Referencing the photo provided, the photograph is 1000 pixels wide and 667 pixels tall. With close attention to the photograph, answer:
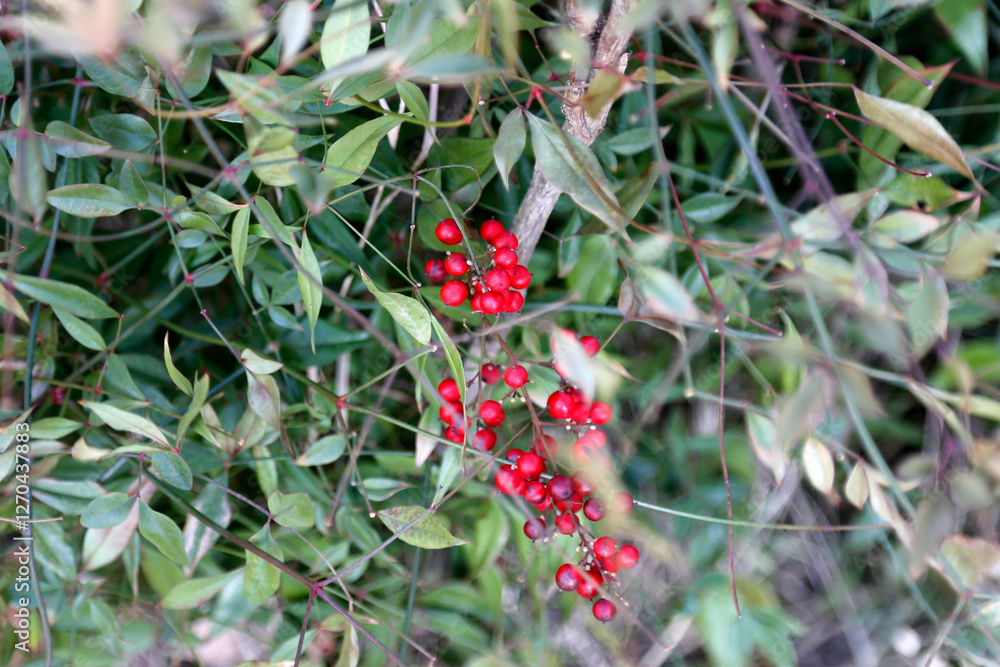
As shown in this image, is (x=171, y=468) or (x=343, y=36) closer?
(x=343, y=36)

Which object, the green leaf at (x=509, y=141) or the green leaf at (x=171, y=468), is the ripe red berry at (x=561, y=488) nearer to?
the green leaf at (x=509, y=141)

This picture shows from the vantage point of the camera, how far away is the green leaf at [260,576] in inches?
30.8

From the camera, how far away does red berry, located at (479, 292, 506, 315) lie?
2.24 feet

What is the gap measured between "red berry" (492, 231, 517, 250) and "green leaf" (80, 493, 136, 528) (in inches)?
21.9

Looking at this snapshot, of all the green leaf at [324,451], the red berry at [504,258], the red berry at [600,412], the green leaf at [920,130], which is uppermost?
the green leaf at [920,130]

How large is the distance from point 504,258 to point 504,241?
35 millimetres

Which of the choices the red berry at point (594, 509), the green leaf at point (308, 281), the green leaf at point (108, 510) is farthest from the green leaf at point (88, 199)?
the red berry at point (594, 509)

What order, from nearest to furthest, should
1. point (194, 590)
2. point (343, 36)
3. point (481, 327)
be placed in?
point (343, 36)
point (481, 327)
point (194, 590)

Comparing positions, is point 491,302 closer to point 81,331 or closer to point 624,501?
point 624,501

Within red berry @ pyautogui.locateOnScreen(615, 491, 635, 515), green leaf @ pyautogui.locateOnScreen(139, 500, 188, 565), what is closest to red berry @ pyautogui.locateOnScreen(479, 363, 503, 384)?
red berry @ pyautogui.locateOnScreen(615, 491, 635, 515)

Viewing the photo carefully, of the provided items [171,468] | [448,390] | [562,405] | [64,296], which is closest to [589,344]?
[562,405]

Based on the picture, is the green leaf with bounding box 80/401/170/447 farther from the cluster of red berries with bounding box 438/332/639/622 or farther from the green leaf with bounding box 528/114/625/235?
the green leaf with bounding box 528/114/625/235

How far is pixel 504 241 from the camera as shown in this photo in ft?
2.39

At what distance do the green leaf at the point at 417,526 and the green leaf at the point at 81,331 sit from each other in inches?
16.6
